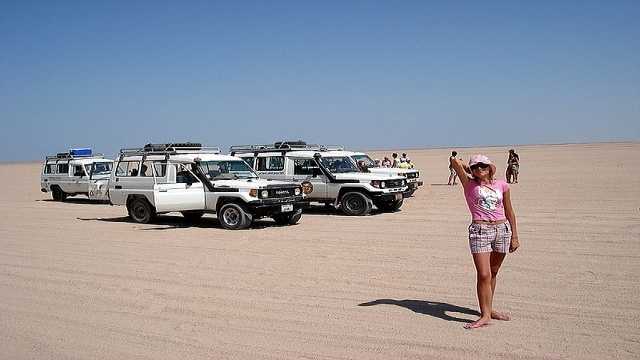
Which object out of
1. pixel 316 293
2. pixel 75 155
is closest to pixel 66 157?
pixel 75 155

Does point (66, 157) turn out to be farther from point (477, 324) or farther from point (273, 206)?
point (477, 324)

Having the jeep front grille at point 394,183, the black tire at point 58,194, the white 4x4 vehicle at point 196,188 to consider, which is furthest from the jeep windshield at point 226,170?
the black tire at point 58,194

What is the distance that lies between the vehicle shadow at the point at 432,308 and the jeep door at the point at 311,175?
9.44m

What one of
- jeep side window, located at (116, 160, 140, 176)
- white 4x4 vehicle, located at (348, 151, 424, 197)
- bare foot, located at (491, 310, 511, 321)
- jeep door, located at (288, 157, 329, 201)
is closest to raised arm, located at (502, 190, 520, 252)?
bare foot, located at (491, 310, 511, 321)

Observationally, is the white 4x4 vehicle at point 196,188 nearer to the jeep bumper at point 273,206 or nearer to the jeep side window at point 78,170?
the jeep bumper at point 273,206

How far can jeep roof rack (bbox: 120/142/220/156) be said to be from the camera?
14.8 m

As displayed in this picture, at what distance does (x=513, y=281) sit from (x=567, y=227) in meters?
5.29

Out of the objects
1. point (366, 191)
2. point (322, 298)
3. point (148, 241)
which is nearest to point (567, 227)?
point (366, 191)

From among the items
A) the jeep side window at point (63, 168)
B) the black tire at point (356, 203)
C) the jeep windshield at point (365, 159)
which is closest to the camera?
the black tire at point (356, 203)

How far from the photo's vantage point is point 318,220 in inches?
607

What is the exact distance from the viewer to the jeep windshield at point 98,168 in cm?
2295

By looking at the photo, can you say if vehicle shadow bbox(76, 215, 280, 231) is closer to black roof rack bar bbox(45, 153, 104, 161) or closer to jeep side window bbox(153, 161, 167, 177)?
jeep side window bbox(153, 161, 167, 177)

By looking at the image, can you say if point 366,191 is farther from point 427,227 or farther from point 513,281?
point 513,281

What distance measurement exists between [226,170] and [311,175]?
279cm
